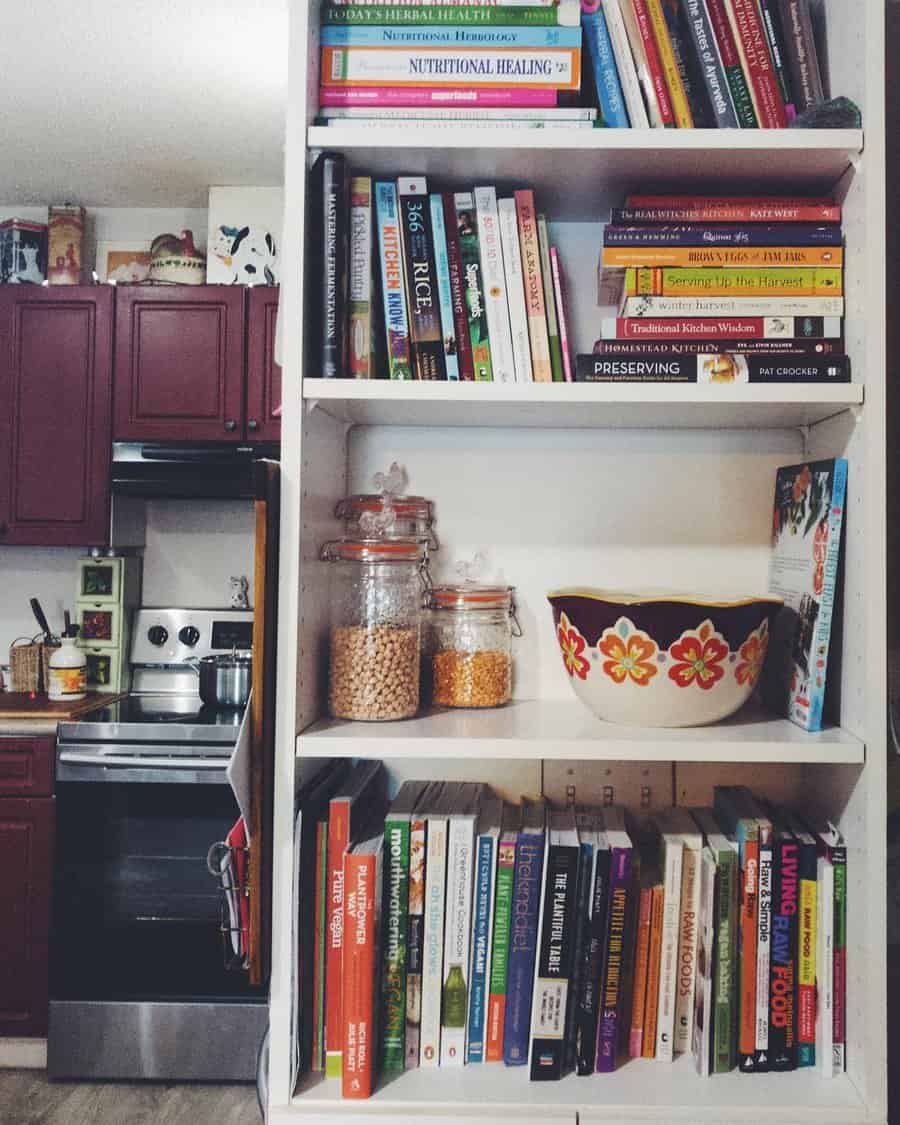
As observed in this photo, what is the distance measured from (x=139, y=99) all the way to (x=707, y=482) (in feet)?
7.21

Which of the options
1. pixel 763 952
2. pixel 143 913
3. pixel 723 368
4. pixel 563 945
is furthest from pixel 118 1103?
pixel 723 368

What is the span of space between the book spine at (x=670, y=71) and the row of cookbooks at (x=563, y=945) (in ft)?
2.77

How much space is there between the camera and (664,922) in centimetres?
108

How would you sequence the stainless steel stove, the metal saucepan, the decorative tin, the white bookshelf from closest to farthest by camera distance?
the white bookshelf → the stainless steel stove → the metal saucepan → the decorative tin

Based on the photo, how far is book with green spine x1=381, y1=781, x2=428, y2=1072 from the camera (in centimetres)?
106

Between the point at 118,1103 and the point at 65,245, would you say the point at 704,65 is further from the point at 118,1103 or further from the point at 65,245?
the point at 65,245

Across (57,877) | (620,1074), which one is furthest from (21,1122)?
(620,1074)

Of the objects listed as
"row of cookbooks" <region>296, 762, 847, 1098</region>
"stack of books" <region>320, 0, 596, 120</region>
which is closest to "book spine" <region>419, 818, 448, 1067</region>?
"row of cookbooks" <region>296, 762, 847, 1098</region>

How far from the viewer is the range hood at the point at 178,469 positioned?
2.82 m

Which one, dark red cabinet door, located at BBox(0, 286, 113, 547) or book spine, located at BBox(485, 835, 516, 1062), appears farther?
dark red cabinet door, located at BBox(0, 286, 113, 547)

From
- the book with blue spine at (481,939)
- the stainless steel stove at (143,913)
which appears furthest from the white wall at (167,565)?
the book with blue spine at (481,939)

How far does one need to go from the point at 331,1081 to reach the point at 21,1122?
176cm

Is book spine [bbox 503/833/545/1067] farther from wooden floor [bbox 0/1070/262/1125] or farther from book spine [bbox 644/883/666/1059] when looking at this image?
wooden floor [bbox 0/1070/262/1125]

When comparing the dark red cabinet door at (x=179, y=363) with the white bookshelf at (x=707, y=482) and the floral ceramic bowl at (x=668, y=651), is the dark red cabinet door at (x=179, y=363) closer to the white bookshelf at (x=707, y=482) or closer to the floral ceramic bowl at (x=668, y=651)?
the white bookshelf at (x=707, y=482)
